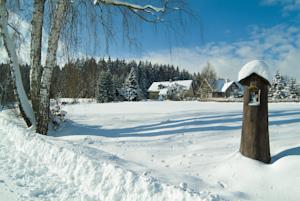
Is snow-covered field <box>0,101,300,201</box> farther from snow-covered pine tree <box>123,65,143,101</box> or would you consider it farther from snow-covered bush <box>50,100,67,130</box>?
snow-covered pine tree <box>123,65,143,101</box>

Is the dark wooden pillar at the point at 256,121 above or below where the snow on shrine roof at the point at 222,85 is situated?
below

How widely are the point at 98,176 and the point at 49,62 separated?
216 inches

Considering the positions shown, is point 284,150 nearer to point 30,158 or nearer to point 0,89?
point 30,158

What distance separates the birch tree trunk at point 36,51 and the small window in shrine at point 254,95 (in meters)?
7.21

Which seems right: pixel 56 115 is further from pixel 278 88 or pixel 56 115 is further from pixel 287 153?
pixel 278 88

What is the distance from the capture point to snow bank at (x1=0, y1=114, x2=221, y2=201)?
325cm

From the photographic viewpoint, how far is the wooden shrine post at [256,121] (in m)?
4.07

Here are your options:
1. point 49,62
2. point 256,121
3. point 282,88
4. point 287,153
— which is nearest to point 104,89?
point 282,88

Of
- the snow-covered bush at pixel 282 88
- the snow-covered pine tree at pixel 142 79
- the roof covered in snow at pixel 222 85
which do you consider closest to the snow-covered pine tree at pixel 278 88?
the snow-covered bush at pixel 282 88

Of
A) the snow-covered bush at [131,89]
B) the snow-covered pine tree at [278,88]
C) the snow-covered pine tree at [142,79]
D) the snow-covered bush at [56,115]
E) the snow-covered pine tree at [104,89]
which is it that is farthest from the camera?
the snow-covered pine tree at [142,79]

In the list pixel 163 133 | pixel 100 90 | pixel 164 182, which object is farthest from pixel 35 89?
pixel 100 90

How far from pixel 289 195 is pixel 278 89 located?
46.0 m

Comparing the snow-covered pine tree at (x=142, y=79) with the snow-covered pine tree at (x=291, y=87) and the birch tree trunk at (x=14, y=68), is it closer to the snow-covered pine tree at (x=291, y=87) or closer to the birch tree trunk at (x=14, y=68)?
the snow-covered pine tree at (x=291, y=87)

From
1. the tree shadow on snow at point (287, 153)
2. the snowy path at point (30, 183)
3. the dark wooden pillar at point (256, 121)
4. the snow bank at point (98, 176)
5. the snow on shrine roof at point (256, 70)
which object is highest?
the snow on shrine roof at point (256, 70)
